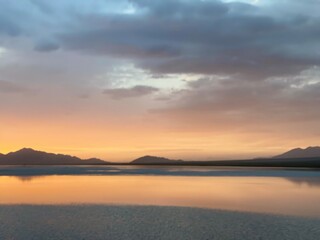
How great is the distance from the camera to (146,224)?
2272cm

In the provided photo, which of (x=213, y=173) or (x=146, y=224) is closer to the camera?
(x=146, y=224)

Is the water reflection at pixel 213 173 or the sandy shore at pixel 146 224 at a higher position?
the water reflection at pixel 213 173

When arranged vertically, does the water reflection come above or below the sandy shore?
above

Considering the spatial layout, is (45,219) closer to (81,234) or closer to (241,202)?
(81,234)

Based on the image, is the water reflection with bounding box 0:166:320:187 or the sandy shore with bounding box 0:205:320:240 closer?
the sandy shore with bounding box 0:205:320:240

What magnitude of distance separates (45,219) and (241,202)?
53.6ft

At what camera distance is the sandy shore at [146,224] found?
19.6m

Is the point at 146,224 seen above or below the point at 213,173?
below

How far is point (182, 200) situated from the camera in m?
34.5

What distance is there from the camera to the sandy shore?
64.3 ft

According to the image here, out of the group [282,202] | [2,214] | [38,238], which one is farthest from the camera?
[282,202]

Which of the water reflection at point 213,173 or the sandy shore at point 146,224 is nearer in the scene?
the sandy shore at point 146,224

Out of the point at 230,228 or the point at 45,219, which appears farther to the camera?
the point at 45,219

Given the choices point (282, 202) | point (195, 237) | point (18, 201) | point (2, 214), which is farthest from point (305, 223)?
point (18, 201)
